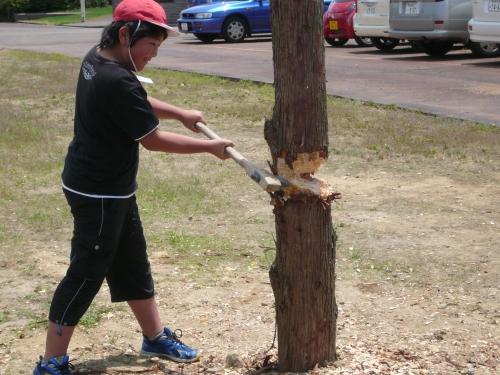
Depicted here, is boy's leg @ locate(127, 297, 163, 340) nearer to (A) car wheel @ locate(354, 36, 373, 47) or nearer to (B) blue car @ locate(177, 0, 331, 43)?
(A) car wheel @ locate(354, 36, 373, 47)

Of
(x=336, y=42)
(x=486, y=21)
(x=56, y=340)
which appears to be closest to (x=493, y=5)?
(x=486, y=21)

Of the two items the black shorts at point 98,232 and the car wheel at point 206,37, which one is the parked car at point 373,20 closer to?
the car wheel at point 206,37

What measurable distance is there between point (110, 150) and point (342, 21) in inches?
662

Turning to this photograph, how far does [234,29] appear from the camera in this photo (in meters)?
23.7

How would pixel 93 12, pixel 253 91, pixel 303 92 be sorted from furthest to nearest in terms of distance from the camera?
pixel 93 12 → pixel 253 91 → pixel 303 92

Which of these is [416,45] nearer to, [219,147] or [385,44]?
[385,44]

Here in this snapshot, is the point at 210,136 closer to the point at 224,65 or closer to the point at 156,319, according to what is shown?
the point at 156,319

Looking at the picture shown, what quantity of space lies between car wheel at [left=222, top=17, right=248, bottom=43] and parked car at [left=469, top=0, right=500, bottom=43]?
953cm

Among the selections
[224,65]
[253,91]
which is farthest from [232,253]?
[224,65]

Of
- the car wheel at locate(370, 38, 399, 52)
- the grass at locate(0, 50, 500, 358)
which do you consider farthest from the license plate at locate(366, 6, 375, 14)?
the grass at locate(0, 50, 500, 358)

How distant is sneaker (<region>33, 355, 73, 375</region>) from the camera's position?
4043mm

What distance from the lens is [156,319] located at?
14.4 ft

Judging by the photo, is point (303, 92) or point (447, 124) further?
point (447, 124)

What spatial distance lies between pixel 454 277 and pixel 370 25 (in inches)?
534
